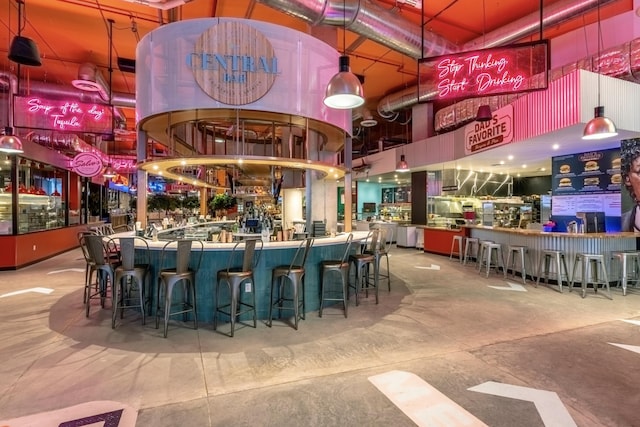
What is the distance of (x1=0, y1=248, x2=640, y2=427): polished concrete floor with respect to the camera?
2.38m

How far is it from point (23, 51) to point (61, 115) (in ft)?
6.70

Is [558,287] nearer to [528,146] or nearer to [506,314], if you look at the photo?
[506,314]

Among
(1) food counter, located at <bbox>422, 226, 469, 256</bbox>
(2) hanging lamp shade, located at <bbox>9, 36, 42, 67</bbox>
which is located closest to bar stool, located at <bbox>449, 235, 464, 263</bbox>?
(1) food counter, located at <bbox>422, 226, 469, 256</bbox>

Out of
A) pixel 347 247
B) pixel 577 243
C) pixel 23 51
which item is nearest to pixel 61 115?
pixel 23 51

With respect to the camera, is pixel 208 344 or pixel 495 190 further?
pixel 495 190

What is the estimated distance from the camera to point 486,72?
4.79 meters

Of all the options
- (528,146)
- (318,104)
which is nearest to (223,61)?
(318,104)

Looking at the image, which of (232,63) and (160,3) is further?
(232,63)

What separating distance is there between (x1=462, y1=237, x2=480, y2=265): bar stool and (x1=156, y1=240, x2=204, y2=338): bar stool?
6688mm

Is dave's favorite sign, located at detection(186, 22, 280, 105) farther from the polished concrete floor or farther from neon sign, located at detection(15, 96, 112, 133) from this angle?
neon sign, located at detection(15, 96, 112, 133)

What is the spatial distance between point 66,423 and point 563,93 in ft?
24.5

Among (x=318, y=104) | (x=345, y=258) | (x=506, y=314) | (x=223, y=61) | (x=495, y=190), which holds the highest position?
(x=223, y=61)

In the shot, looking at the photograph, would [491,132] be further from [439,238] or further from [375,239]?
[375,239]

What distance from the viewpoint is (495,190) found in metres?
12.3
